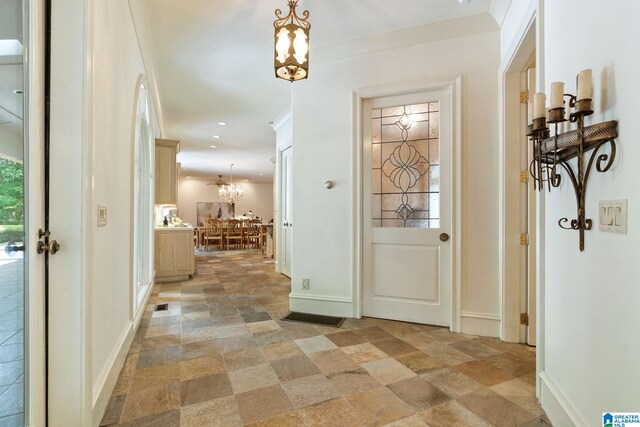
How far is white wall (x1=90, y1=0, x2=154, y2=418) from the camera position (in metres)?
1.62

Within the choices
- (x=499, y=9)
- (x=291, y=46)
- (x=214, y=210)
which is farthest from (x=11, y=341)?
(x=214, y=210)

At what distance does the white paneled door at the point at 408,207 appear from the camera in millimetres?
2928

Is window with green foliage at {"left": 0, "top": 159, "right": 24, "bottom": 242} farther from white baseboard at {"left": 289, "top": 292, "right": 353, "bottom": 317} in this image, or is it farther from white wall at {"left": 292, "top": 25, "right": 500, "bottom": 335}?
white baseboard at {"left": 289, "top": 292, "right": 353, "bottom": 317}

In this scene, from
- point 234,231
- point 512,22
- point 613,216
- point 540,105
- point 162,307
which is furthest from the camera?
point 234,231

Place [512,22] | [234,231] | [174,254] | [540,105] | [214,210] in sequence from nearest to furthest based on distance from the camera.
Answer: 1. [540,105]
2. [512,22]
3. [174,254]
4. [234,231]
5. [214,210]

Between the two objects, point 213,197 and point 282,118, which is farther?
point 213,197

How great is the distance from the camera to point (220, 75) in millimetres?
3863

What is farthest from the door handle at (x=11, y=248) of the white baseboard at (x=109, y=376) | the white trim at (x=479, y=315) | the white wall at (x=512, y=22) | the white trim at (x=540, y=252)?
the white trim at (x=479, y=315)

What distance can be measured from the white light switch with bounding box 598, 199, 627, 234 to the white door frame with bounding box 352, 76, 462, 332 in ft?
5.30

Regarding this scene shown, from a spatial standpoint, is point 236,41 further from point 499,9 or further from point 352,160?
point 499,9

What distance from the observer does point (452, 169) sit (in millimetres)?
2844

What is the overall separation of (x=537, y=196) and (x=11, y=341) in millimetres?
2551

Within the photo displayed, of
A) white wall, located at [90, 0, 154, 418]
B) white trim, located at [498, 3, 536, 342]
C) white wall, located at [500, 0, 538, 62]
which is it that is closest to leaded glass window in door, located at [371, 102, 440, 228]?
white trim, located at [498, 3, 536, 342]

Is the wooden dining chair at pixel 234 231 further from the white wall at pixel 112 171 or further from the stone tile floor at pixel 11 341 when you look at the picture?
the stone tile floor at pixel 11 341
